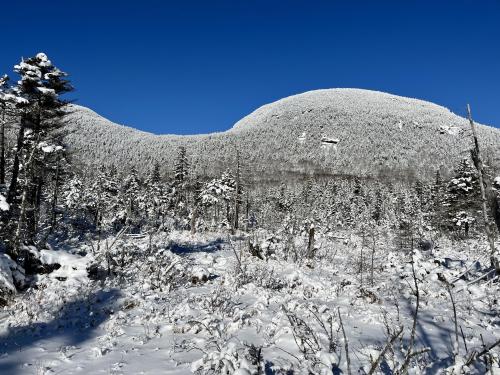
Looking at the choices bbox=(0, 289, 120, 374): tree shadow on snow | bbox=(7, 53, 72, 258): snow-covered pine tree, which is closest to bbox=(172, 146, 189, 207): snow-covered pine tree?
bbox=(7, 53, 72, 258): snow-covered pine tree

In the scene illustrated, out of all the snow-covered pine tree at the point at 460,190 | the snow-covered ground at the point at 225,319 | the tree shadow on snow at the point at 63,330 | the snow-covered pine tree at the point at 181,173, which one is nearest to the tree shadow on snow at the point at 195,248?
the snow-covered ground at the point at 225,319

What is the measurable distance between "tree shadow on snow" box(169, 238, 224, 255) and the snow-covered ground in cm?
554

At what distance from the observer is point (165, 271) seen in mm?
14672

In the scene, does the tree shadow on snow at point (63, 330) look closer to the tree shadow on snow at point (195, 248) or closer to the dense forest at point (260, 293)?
the dense forest at point (260, 293)

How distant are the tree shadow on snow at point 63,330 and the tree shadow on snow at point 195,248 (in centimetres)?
1089

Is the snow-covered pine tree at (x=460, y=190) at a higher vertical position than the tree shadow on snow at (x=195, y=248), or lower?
higher

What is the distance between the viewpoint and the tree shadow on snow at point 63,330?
7.86 metres

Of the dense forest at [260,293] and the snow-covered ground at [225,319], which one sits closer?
the dense forest at [260,293]

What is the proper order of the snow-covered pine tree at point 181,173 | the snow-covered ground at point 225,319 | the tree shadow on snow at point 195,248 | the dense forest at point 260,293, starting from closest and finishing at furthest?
the dense forest at point 260,293
the snow-covered ground at point 225,319
the tree shadow on snow at point 195,248
the snow-covered pine tree at point 181,173

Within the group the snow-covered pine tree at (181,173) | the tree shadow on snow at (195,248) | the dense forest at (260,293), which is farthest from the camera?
the snow-covered pine tree at (181,173)

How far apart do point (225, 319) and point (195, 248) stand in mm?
15312

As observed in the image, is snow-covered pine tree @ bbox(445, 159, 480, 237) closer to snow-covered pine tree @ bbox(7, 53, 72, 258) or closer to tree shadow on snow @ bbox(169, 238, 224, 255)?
tree shadow on snow @ bbox(169, 238, 224, 255)

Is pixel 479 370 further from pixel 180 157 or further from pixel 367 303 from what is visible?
pixel 180 157

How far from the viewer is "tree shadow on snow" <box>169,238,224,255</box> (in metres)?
23.4
